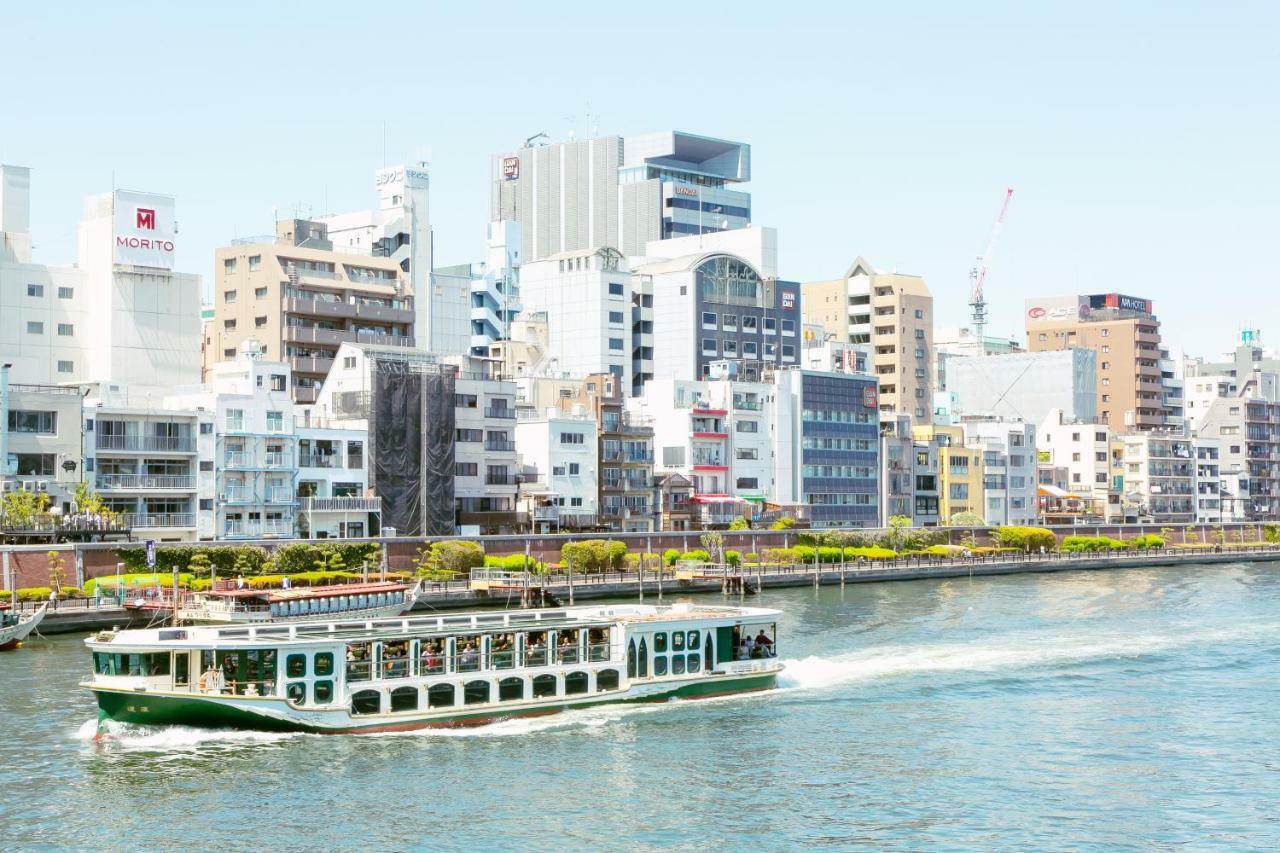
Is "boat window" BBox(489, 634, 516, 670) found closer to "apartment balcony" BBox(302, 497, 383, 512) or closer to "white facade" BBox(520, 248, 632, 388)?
"apartment balcony" BBox(302, 497, 383, 512)

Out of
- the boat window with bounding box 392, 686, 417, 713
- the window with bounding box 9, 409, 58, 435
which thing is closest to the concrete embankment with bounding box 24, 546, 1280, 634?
the window with bounding box 9, 409, 58, 435

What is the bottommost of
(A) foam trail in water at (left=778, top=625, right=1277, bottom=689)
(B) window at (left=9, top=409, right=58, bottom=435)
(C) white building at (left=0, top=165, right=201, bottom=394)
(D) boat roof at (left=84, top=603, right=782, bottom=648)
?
(A) foam trail in water at (left=778, top=625, right=1277, bottom=689)

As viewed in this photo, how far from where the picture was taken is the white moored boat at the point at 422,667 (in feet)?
202

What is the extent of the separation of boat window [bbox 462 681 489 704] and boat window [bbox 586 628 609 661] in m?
4.78

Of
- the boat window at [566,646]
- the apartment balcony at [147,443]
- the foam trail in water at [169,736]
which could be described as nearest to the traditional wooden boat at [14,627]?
the foam trail in water at [169,736]

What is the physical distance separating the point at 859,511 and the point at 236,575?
3266 inches

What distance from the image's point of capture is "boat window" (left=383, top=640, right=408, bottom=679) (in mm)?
64312

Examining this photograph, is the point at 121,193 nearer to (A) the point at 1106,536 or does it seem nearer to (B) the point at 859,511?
(B) the point at 859,511

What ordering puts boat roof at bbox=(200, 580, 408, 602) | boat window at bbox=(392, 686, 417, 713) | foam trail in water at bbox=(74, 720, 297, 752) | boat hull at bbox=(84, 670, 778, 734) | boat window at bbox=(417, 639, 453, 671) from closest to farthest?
foam trail in water at bbox=(74, 720, 297, 752) → boat hull at bbox=(84, 670, 778, 734) → boat window at bbox=(392, 686, 417, 713) → boat window at bbox=(417, 639, 453, 671) → boat roof at bbox=(200, 580, 408, 602)

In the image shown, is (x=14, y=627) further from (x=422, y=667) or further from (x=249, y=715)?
(x=422, y=667)

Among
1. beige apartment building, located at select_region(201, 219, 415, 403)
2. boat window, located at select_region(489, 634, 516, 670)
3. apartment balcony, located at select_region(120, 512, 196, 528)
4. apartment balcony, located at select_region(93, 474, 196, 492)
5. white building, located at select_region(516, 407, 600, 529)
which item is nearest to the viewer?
boat window, located at select_region(489, 634, 516, 670)

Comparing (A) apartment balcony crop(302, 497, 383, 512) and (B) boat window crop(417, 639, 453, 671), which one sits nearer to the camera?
(B) boat window crop(417, 639, 453, 671)

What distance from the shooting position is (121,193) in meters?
134

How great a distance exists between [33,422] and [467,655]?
189ft
